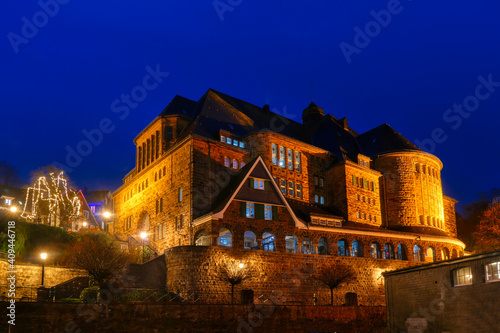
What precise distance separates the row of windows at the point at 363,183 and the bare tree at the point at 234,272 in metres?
20.4

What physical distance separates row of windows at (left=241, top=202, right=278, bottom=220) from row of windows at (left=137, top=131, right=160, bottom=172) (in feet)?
51.2

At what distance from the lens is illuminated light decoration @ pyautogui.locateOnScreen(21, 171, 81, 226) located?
52359 millimetres

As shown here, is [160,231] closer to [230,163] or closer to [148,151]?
[230,163]

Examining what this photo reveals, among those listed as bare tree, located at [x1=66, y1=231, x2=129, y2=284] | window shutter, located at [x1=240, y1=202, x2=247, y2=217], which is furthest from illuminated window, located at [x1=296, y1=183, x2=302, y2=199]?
bare tree, located at [x1=66, y1=231, x2=129, y2=284]

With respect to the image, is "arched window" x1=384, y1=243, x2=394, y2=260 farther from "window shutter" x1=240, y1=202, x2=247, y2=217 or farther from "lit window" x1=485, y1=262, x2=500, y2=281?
"lit window" x1=485, y1=262, x2=500, y2=281

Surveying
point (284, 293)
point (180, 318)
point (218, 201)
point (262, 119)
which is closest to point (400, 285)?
point (284, 293)

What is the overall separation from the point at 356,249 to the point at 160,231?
60.7 feet

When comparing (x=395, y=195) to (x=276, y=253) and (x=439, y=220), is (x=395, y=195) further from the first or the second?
(x=276, y=253)

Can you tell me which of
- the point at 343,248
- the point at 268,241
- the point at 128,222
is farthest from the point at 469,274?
the point at 128,222

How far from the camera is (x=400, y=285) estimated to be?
3362cm

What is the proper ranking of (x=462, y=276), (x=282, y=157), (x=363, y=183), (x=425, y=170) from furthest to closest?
1. (x=425, y=170)
2. (x=363, y=183)
3. (x=282, y=157)
4. (x=462, y=276)

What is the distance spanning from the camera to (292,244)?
48094 mm

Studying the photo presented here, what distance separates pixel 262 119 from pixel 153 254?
19.3 metres

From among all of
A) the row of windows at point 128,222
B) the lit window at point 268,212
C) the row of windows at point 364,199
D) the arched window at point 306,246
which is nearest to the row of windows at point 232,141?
the lit window at point 268,212
